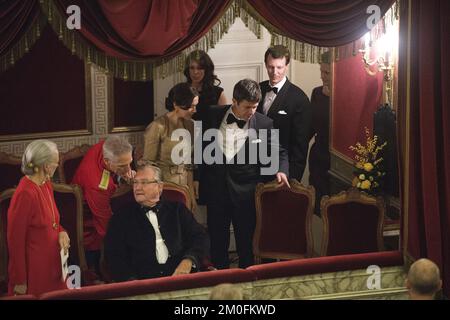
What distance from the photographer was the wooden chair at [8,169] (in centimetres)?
631

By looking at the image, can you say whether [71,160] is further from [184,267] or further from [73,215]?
[184,267]

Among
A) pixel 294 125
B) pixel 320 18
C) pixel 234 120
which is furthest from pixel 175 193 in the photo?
pixel 320 18

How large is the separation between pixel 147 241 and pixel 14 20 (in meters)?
1.32

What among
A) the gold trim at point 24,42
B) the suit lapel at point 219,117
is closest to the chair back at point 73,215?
the gold trim at point 24,42

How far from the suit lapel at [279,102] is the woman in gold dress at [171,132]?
22.0 inches

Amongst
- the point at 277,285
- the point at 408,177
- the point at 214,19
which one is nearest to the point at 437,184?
the point at 408,177

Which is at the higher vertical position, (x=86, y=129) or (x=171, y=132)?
(x=86, y=129)

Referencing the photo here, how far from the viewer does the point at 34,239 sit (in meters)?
4.94

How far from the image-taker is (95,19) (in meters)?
5.26

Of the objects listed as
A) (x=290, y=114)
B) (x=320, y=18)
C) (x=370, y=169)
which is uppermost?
(x=320, y=18)

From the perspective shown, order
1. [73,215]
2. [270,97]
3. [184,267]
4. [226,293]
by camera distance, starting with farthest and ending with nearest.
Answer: [270,97]
[73,215]
[184,267]
[226,293]

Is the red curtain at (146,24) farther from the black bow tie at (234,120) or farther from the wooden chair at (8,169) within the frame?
the wooden chair at (8,169)

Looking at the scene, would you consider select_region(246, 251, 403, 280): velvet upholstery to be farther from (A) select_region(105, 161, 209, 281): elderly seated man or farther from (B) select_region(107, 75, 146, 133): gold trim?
(B) select_region(107, 75, 146, 133): gold trim
